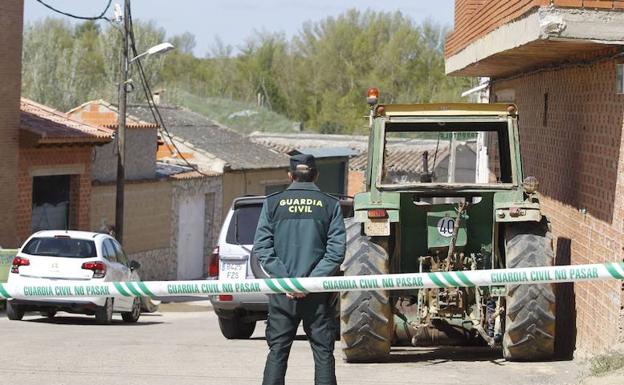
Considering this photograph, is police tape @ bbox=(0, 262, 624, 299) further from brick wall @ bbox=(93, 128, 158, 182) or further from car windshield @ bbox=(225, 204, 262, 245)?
brick wall @ bbox=(93, 128, 158, 182)

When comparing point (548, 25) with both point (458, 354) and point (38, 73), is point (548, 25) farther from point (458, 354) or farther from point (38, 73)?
point (38, 73)

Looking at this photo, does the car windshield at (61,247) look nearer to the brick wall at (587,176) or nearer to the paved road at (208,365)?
the paved road at (208,365)

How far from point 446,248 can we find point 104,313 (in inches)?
377

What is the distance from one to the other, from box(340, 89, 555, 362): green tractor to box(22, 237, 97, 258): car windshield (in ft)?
26.7

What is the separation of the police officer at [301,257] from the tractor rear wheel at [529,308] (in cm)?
311

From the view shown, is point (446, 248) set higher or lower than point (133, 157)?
higher

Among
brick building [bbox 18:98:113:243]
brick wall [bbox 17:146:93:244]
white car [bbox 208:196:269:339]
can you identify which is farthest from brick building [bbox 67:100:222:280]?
white car [bbox 208:196:269:339]

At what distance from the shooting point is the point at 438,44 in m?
81.1

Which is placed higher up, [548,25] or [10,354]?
[548,25]

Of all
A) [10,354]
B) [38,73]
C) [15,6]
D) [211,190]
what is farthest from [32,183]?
[38,73]

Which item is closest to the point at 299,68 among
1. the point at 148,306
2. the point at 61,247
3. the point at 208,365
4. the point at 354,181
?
the point at 354,181

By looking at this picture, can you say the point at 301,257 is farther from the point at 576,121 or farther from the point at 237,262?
the point at 237,262

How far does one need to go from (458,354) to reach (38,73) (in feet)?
175

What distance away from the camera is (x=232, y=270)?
635 inches
